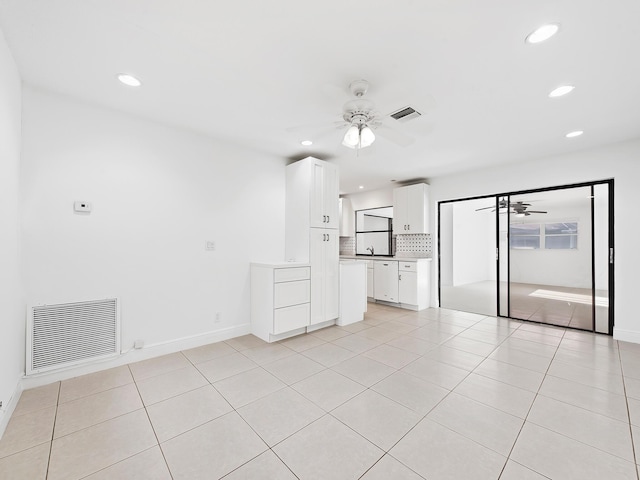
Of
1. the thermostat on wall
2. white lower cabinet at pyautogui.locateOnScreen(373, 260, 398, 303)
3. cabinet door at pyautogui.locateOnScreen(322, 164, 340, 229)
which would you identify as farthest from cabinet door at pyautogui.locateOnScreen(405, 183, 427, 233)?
the thermostat on wall

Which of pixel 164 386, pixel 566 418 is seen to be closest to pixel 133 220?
pixel 164 386

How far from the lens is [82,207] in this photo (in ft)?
8.13

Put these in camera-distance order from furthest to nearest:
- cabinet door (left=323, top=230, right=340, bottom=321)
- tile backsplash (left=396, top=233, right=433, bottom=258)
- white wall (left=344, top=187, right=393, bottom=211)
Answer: white wall (left=344, top=187, right=393, bottom=211)
tile backsplash (left=396, top=233, right=433, bottom=258)
cabinet door (left=323, top=230, right=340, bottom=321)

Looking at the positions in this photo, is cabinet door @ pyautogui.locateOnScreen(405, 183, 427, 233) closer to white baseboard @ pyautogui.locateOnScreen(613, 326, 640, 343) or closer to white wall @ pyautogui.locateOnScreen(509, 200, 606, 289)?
white wall @ pyautogui.locateOnScreen(509, 200, 606, 289)

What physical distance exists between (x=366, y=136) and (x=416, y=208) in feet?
10.7

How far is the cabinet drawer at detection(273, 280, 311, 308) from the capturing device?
3314 mm

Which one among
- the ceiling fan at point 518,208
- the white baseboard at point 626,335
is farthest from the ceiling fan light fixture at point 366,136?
the white baseboard at point 626,335

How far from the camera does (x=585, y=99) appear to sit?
2404 mm

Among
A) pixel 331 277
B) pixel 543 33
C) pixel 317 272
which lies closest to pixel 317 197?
pixel 317 272

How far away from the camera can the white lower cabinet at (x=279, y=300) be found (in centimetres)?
330

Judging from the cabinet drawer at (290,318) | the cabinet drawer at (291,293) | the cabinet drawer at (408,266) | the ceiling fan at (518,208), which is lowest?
the cabinet drawer at (290,318)

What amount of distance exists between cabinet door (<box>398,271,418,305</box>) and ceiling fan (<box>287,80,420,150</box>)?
10.2 ft

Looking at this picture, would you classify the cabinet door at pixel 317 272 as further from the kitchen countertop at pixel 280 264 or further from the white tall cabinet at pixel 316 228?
the kitchen countertop at pixel 280 264

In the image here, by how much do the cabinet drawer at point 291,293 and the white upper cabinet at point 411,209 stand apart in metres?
2.67
